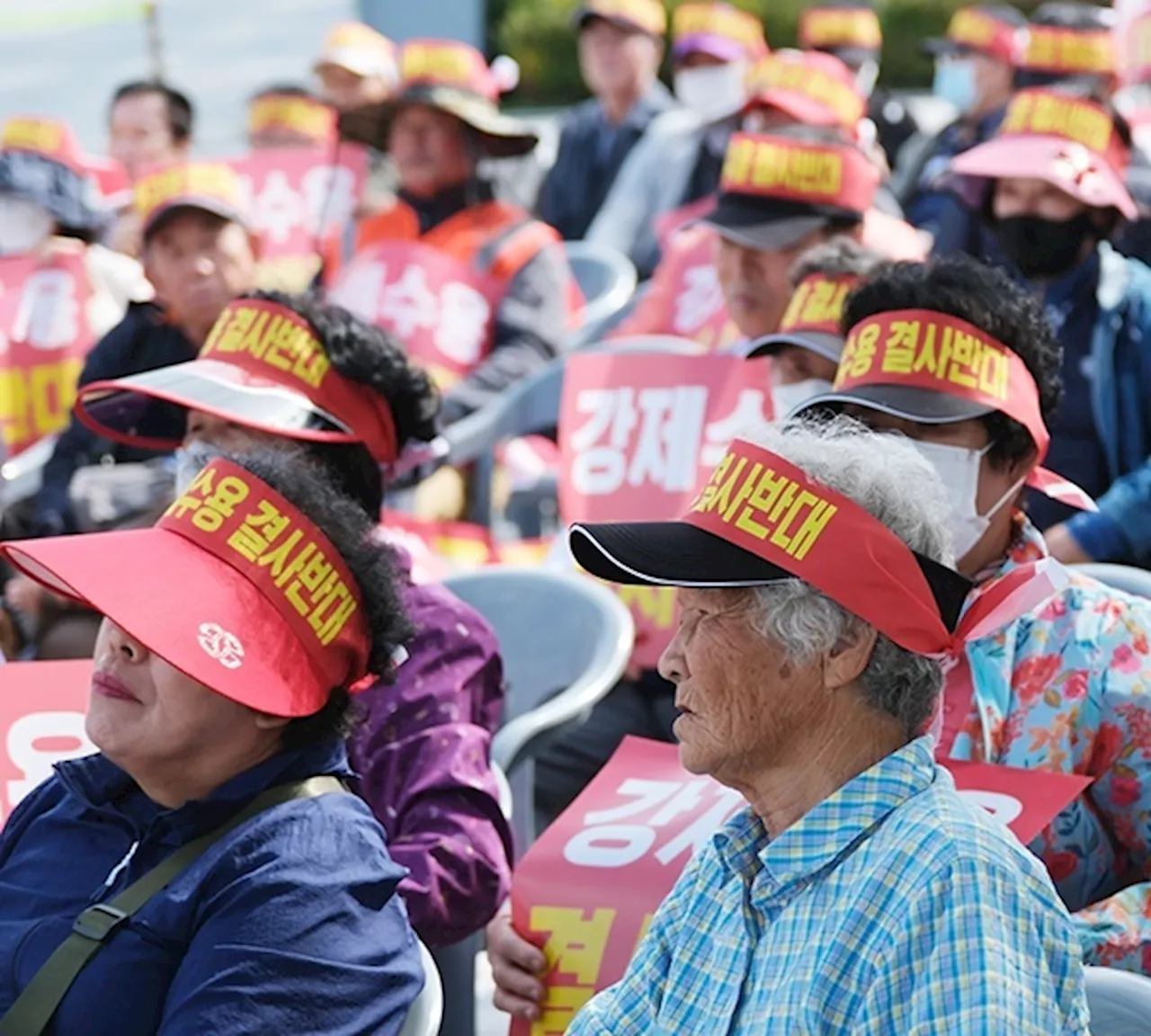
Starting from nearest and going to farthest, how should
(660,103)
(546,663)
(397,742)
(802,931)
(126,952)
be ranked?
(802,931)
(126,952)
(397,742)
(546,663)
(660,103)

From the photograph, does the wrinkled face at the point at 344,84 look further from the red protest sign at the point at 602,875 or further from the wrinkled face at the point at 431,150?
the red protest sign at the point at 602,875

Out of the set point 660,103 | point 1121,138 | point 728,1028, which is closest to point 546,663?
point 728,1028

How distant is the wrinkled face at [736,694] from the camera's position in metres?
2.37

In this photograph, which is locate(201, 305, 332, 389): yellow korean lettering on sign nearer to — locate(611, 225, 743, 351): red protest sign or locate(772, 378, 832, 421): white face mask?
locate(772, 378, 832, 421): white face mask

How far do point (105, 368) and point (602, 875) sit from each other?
3111mm

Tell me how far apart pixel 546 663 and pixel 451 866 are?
1043mm

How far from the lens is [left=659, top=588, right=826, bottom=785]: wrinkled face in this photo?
237 cm

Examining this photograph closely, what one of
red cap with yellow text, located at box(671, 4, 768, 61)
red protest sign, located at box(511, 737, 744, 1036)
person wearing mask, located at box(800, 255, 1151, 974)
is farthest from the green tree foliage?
red protest sign, located at box(511, 737, 744, 1036)

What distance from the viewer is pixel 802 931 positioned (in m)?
2.20

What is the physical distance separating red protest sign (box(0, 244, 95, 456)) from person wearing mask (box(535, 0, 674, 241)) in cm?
278

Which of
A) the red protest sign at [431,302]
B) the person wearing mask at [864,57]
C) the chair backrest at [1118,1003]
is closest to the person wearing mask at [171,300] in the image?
the red protest sign at [431,302]

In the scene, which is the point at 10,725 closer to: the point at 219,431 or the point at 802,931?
the point at 219,431

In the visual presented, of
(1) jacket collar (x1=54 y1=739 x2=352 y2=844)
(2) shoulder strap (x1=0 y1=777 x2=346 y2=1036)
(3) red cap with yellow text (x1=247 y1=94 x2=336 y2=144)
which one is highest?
(1) jacket collar (x1=54 y1=739 x2=352 y2=844)

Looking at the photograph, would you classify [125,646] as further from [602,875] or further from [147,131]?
[147,131]
